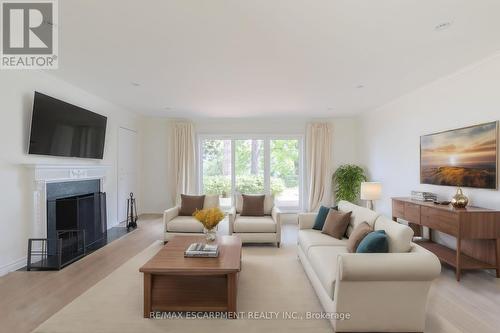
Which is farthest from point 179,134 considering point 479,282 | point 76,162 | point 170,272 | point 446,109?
point 479,282

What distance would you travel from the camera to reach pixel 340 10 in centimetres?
229

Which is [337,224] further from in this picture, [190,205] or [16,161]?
[16,161]

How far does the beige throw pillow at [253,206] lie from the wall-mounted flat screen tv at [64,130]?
2967 mm

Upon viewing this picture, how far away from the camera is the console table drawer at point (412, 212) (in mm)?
3941

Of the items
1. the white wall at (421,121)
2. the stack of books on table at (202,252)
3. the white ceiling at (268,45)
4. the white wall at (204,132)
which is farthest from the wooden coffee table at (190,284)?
the white wall at (204,132)

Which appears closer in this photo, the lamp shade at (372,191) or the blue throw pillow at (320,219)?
the blue throw pillow at (320,219)

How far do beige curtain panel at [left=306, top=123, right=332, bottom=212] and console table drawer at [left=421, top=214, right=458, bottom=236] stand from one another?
332 cm

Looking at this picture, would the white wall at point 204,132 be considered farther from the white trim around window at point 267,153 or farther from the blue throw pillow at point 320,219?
the blue throw pillow at point 320,219

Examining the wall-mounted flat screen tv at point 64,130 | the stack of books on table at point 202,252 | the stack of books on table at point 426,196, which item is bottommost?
the stack of books on table at point 202,252

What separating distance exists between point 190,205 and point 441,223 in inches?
156

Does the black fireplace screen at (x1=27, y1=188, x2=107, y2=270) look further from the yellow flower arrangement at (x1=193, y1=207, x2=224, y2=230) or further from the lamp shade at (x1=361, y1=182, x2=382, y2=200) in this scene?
the lamp shade at (x1=361, y1=182, x2=382, y2=200)

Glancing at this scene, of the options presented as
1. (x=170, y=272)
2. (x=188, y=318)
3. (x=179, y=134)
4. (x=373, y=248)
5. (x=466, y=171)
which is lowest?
(x=188, y=318)

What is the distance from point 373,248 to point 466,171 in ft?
7.80

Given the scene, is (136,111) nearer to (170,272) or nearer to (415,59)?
Answer: (170,272)
